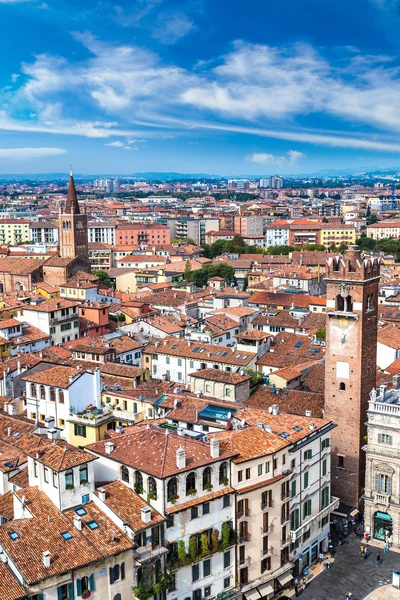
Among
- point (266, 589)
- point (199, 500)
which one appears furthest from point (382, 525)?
point (199, 500)

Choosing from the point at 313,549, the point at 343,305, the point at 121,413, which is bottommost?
the point at 313,549

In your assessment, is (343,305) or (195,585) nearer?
(195,585)

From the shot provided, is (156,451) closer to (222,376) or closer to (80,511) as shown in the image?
(80,511)

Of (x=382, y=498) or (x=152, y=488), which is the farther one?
(x=382, y=498)

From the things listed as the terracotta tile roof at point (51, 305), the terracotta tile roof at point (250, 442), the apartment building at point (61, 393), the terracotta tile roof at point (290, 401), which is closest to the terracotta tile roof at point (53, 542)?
the terracotta tile roof at point (250, 442)

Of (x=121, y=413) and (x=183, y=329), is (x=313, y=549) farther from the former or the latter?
(x=183, y=329)

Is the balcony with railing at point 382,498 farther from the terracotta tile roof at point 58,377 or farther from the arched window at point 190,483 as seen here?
the terracotta tile roof at point 58,377

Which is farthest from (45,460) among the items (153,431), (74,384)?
(74,384)
